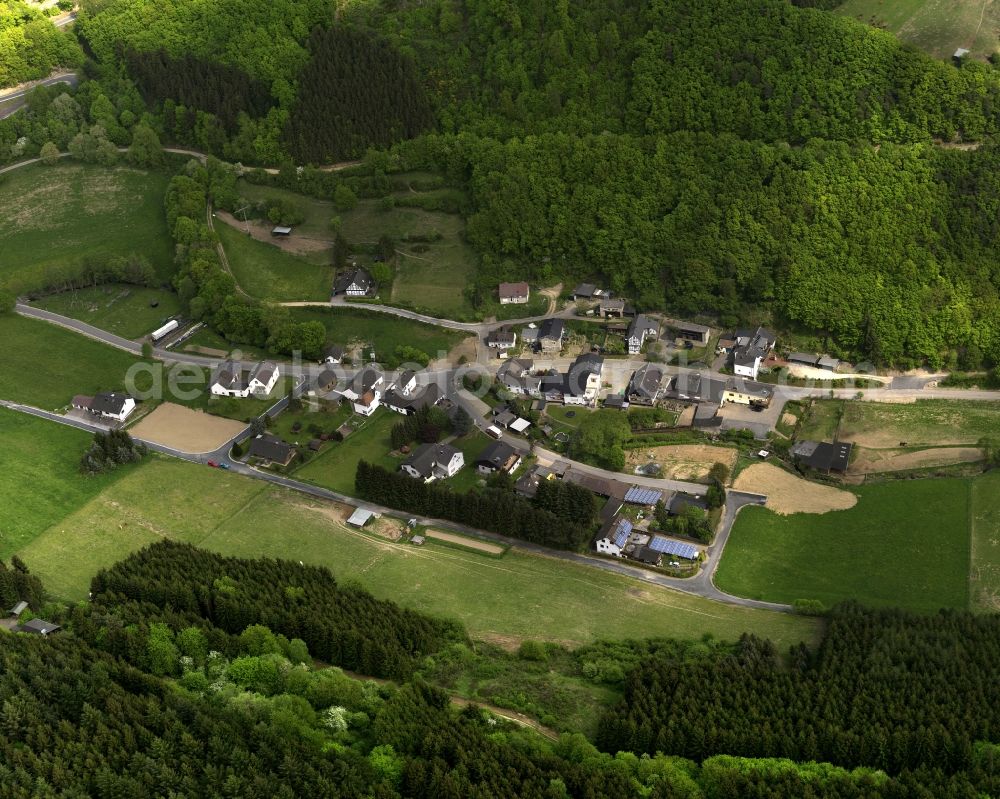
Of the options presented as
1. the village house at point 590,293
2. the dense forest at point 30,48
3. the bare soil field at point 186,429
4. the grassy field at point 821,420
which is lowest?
the bare soil field at point 186,429

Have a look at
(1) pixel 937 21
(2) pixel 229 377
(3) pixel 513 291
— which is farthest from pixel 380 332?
(1) pixel 937 21

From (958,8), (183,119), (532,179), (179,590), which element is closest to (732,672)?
(179,590)

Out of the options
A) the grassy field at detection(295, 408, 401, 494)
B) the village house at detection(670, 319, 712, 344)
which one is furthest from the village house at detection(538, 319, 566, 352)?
the grassy field at detection(295, 408, 401, 494)

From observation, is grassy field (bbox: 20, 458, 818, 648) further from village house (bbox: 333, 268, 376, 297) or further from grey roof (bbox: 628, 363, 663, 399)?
village house (bbox: 333, 268, 376, 297)

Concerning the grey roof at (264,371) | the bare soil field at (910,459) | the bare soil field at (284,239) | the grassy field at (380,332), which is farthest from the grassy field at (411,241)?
the bare soil field at (910,459)

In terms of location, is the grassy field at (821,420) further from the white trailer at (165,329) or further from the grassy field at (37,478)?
the white trailer at (165,329)

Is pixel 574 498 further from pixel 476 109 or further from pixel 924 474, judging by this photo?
pixel 476 109
